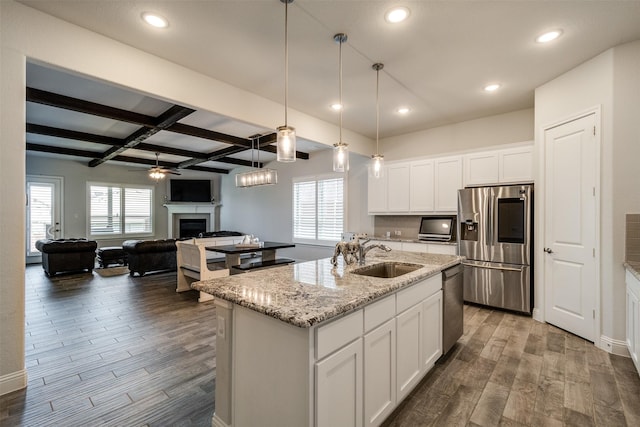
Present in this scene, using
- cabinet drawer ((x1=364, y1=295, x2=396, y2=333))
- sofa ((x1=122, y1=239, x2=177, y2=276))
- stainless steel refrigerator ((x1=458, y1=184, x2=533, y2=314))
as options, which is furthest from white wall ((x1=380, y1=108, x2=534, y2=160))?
sofa ((x1=122, y1=239, x2=177, y2=276))

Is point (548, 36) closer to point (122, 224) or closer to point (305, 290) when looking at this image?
point (305, 290)

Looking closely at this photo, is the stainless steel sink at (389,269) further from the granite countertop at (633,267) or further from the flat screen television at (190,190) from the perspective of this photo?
the flat screen television at (190,190)

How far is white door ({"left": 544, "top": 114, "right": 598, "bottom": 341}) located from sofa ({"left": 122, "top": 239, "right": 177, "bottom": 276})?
663 cm

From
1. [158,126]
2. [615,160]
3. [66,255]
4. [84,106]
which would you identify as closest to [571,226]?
[615,160]

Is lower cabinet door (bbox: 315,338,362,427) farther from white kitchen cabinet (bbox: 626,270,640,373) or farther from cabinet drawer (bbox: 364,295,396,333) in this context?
white kitchen cabinet (bbox: 626,270,640,373)

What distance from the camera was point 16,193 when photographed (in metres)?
2.13

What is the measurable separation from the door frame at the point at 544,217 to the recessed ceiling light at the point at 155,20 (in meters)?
4.11

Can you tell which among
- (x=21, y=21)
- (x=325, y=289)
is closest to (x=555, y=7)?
(x=325, y=289)

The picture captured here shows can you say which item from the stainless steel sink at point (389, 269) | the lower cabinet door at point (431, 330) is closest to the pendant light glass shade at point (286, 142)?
the stainless steel sink at point (389, 269)

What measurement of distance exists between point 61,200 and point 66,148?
198 centimetres

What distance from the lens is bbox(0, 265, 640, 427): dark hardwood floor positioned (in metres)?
1.89

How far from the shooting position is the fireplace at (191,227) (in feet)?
32.7

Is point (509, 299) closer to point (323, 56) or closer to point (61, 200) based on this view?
point (323, 56)

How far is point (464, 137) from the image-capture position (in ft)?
15.8
